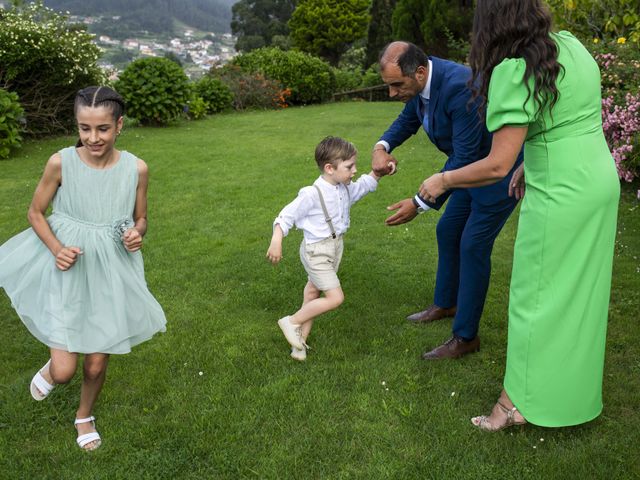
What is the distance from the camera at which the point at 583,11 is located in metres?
8.88

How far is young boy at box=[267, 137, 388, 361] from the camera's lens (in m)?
4.05

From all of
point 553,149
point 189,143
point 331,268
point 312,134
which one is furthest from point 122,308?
point 312,134

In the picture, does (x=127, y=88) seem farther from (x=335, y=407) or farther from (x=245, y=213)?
(x=335, y=407)

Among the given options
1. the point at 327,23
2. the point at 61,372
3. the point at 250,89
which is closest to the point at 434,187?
the point at 61,372

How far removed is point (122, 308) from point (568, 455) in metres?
2.38

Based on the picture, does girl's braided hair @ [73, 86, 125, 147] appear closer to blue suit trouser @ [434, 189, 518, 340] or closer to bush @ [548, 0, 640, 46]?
blue suit trouser @ [434, 189, 518, 340]

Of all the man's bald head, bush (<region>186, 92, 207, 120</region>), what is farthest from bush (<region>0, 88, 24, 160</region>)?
the man's bald head

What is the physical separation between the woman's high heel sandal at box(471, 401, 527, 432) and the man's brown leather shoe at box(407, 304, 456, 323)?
4.65 feet

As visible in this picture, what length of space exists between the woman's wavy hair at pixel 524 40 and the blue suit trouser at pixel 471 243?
122 cm

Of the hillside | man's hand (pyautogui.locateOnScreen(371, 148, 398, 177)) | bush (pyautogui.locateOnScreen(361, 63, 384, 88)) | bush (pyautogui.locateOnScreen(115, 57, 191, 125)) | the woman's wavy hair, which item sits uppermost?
the woman's wavy hair

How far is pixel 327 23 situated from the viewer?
101 ft

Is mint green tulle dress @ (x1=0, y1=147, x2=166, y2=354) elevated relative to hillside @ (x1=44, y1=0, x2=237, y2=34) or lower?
elevated

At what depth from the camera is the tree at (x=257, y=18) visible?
51953 millimetres

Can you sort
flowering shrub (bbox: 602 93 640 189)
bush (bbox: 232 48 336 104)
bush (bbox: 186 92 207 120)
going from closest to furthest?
flowering shrub (bbox: 602 93 640 189) < bush (bbox: 186 92 207 120) < bush (bbox: 232 48 336 104)
